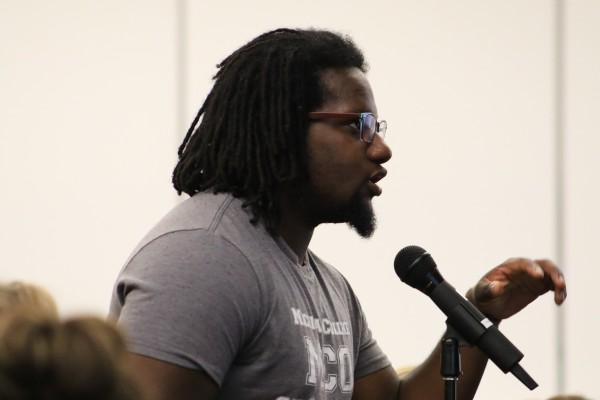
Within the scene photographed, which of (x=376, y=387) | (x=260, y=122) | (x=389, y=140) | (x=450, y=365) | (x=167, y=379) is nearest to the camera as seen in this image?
(x=167, y=379)

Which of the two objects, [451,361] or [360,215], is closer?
[451,361]

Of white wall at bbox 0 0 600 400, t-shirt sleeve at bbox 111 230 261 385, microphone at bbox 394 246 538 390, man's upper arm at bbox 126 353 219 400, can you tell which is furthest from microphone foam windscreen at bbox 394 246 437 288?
white wall at bbox 0 0 600 400

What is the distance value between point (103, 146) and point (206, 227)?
6.16 ft

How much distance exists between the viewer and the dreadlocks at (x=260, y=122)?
1858 millimetres

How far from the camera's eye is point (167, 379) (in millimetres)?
1540

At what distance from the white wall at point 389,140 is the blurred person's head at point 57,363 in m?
2.28

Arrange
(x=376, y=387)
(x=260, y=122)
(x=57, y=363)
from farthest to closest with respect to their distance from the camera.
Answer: (x=376, y=387) → (x=260, y=122) → (x=57, y=363)

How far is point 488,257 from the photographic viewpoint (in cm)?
395

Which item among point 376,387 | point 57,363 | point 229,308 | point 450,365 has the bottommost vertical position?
point 376,387

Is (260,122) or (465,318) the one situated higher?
(260,122)

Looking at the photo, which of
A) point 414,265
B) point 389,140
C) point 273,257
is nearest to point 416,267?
point 414,265

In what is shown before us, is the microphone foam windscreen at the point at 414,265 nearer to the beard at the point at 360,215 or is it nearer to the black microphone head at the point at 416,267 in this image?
the black microphone head at the point at 416,267

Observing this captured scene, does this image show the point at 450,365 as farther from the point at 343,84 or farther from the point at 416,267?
the point at 343,84

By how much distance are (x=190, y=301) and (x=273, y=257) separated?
0.22 meters
